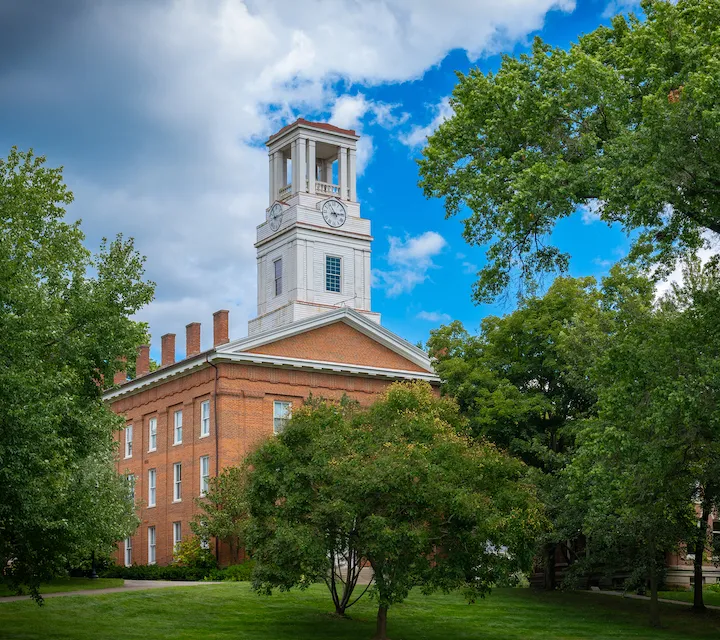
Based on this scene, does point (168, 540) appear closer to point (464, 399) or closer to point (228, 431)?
point (228, 431)

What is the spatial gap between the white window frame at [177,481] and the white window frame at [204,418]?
3001 millimetres

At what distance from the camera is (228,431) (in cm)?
5581

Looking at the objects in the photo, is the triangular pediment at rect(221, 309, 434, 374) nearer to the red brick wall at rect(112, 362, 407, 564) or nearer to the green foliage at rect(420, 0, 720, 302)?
the red brick wall at rect(112, 362, 407, 564)

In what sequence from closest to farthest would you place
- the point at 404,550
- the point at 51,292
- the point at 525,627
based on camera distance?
the point at 51,292
the point at 404,550
the point at 525,627

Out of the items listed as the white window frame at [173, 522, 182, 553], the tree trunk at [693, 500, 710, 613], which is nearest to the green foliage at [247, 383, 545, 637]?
the tree trunk at [693, 500, 710, 613]

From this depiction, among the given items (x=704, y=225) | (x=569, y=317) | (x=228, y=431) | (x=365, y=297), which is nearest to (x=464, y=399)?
(x=569, y=317)

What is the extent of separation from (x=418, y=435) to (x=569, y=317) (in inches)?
661

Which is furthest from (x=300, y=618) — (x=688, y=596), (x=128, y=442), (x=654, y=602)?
(x=128, y=442)

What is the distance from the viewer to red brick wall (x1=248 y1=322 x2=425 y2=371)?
2309 inches

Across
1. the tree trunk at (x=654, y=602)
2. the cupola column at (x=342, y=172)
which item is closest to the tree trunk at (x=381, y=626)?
the tree trunk at (x=654, y=602)

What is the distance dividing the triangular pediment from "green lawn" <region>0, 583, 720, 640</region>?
16366 mm

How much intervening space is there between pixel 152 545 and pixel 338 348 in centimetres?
1420

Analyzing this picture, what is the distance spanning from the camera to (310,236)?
70.6 m

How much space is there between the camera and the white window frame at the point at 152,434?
62.1 m
